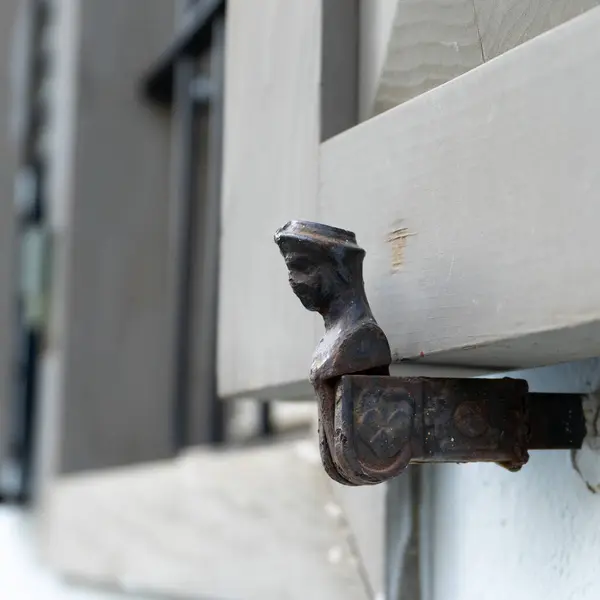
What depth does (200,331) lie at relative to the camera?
1540mm

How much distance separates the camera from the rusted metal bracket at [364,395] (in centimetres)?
47

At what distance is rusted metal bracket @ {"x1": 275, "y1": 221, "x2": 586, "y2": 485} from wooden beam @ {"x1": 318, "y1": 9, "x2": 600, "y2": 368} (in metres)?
0.02

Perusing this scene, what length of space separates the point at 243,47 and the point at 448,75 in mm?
269

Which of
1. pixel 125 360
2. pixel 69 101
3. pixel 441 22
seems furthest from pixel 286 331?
pixel 69 101

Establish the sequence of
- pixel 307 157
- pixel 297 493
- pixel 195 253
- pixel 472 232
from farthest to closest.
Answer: pixel 195 253 < pixel 297 493 < pixel 307 157 < pixel 472 232

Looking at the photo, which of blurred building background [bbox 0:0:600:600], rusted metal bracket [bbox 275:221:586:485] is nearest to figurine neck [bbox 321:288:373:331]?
rusted metal bracket [bbox 275:221:586:485]

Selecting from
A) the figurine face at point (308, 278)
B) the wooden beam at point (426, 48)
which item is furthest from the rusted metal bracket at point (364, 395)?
the wooden beam at point (426, 48)

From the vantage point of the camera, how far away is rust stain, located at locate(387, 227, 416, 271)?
51 centimetres

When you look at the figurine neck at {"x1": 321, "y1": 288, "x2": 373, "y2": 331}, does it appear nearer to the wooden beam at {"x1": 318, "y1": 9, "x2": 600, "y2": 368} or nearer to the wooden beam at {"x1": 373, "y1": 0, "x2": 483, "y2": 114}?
the wooden beam at {"x1": 318, "y1": 9, "x2": 600, "y2": 368}

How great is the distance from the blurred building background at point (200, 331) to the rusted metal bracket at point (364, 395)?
0.09 meters

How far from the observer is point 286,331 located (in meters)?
0.66

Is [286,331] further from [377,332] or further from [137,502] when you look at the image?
[137,502]

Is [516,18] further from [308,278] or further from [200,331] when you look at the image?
[200,331]

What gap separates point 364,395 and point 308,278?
0.06 metres
